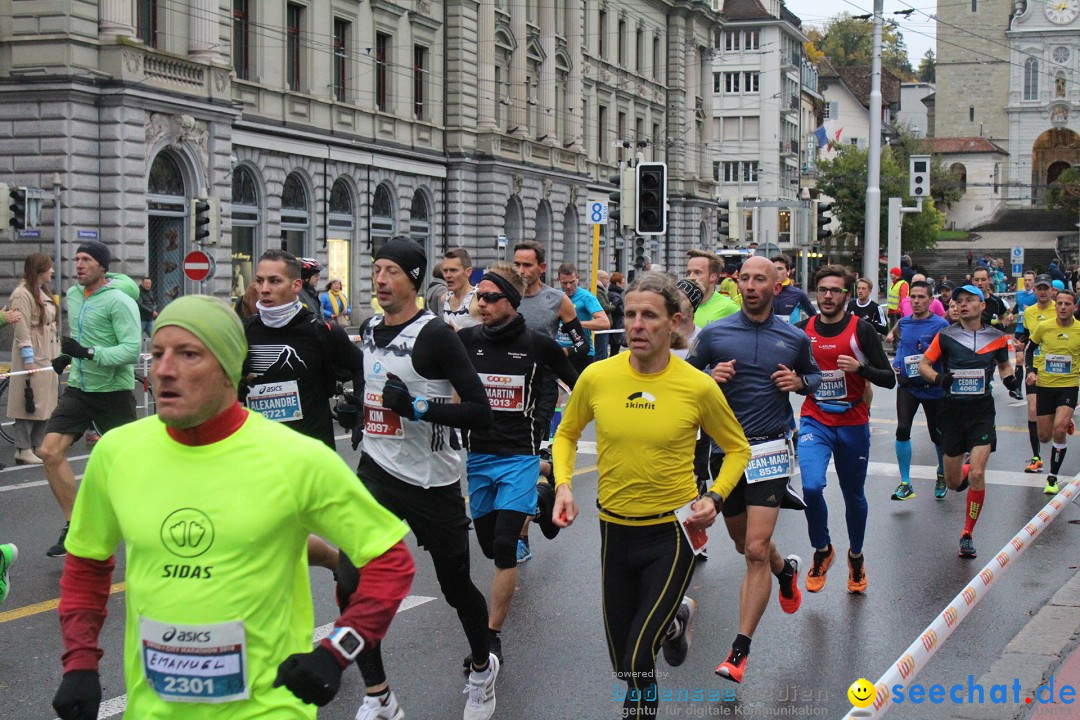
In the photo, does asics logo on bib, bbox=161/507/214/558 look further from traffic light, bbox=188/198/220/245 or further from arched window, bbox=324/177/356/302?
arched window, bbox=324/177/356/302

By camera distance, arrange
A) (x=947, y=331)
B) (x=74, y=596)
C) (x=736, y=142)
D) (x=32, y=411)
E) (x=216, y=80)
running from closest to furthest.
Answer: (x=74, y=596), (x=947, y=331), (x=32, y=411), (x=216, y=80), (x=736, y=142)

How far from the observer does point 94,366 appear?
863cm

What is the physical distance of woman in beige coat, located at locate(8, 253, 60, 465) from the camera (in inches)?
511

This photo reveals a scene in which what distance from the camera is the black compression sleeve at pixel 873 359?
26.4ft

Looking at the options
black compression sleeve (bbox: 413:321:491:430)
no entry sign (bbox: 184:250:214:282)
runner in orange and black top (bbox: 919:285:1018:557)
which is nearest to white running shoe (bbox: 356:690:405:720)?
black compression sleeve (bbox: 413:321:491:430)

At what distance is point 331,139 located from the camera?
125 ft

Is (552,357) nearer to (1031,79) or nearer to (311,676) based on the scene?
(311,676)

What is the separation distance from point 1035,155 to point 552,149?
71808mm

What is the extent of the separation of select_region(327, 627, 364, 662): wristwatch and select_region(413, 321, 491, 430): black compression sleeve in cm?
249

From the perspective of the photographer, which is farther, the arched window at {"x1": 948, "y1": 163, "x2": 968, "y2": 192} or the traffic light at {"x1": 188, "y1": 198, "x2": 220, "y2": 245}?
the arched window at {"x1": 948, "y1": 163, "x2": 968, "y2": 192}

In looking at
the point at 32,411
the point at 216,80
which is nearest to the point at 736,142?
the point at 216,80

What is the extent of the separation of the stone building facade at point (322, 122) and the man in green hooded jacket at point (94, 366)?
66.3ft

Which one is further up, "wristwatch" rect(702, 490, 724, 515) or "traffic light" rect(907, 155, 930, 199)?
"traffic light" rect(907, 155, 930, 199)

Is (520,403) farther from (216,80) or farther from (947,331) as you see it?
(216,80)
